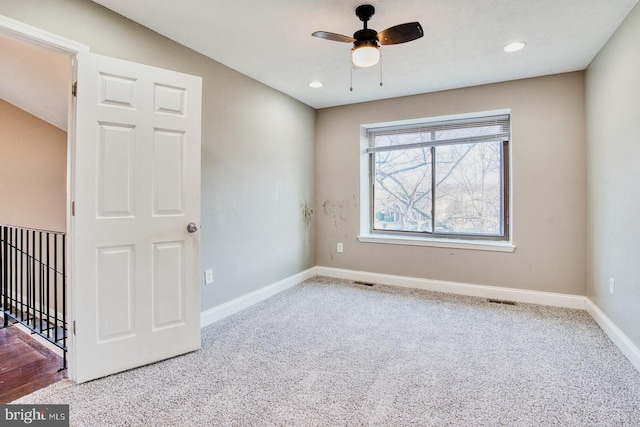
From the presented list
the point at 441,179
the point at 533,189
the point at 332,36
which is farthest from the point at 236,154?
the point at 533,189

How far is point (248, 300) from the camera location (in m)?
3.26

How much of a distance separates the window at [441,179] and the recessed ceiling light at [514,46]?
105 centimetres

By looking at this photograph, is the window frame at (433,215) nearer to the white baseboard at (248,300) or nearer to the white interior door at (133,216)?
the white baseboard at (248,300)

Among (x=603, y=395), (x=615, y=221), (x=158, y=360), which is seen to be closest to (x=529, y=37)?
(x=615, y=221)

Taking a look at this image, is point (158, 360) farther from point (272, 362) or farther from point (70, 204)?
point (70, 204)

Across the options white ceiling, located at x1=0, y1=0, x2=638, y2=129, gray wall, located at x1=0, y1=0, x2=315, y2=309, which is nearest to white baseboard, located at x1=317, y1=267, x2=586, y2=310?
gray wall, located at x1=0, y1=0, x2=315, y2=309

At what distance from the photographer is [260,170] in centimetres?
346

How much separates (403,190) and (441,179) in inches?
19.3

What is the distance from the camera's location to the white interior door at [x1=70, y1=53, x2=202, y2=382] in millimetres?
1894

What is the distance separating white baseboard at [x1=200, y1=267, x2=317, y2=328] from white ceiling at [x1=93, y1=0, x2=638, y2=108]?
7.33 ft

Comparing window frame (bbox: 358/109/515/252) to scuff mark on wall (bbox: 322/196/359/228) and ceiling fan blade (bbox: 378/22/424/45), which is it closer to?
scuff mark on wall (bbox: 322/196/359/228)

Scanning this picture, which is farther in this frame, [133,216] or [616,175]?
[616,175]

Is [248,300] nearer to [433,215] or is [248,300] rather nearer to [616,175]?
[433,215]

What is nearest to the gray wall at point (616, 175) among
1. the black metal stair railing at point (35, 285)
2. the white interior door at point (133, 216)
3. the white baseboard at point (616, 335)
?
the white baseboard at point (616, 335)
